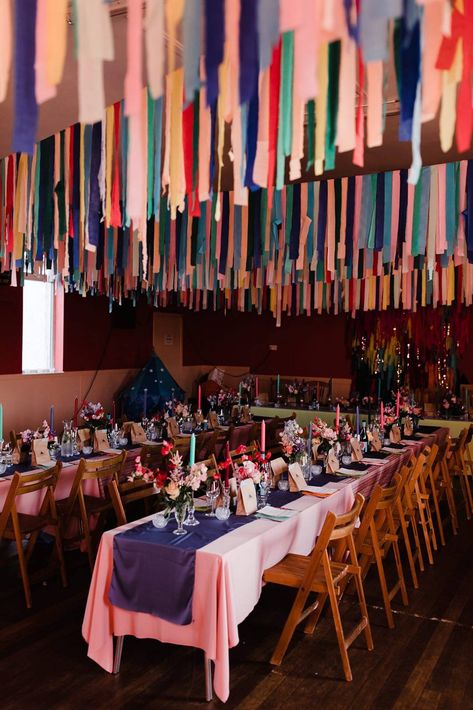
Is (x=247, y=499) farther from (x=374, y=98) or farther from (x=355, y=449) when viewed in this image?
(x=374, y=98)

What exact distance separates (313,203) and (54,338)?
6.91m

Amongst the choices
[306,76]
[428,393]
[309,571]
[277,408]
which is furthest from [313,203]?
[428,393]

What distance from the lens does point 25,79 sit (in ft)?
5.92

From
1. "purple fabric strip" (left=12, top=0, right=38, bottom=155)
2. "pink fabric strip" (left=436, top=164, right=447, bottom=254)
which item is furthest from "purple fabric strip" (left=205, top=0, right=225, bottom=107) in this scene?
"pink fabric strip" (left=436, top=164, right=447, bottom=254)

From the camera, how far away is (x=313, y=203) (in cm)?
539

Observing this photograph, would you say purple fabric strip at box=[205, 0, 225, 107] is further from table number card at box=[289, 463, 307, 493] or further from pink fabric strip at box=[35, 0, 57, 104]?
table number card at box=[289, 463, 307, 493]

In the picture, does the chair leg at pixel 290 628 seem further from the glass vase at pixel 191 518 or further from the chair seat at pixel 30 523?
the chair seat at pixel 30 523

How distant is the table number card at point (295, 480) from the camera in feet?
16.6

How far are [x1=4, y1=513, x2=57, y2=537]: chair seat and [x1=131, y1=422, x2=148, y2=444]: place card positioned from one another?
2342mm

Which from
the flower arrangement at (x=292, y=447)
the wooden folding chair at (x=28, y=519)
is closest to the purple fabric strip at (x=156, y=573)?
the wooden folding chair at (x=28, y=519)

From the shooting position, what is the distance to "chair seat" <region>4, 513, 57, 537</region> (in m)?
4.80

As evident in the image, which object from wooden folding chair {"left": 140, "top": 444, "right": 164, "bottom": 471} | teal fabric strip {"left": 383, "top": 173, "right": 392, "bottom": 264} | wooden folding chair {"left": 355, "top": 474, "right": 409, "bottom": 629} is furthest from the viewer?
wooden folding chair {"left": 140, "top": 444, "right": 164, "bottom": 471}

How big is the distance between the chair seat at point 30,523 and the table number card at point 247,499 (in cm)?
164

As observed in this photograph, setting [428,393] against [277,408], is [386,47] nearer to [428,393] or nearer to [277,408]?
[277,408]
